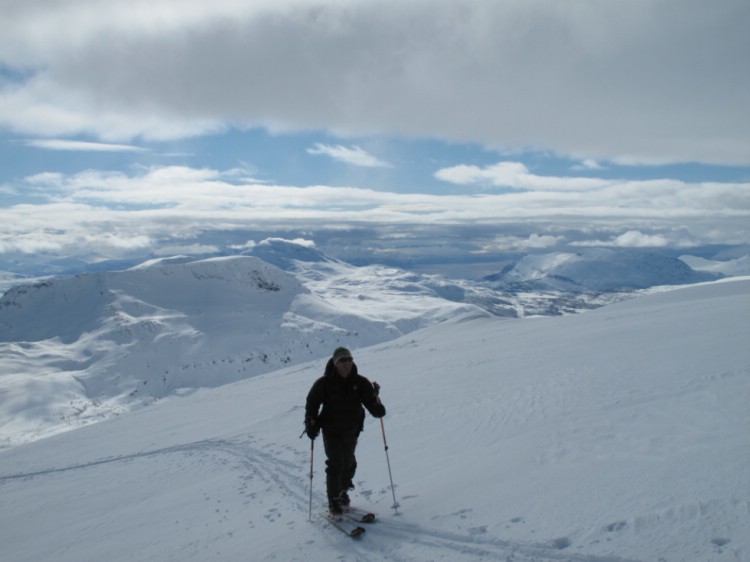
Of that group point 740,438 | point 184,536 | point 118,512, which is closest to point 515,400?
point 740,438

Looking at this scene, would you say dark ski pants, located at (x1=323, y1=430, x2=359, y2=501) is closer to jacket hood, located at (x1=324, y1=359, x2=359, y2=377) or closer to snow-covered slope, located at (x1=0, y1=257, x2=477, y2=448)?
jacket hood, located at (x1=324, y1=359, x2=359, y2=377)

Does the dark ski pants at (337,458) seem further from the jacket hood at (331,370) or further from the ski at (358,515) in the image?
the jacket hood at (331,370)

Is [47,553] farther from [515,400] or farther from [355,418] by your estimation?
[515,400]

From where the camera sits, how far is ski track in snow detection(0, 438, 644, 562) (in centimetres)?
548

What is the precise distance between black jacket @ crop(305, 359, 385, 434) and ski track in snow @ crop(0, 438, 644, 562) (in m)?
1.42

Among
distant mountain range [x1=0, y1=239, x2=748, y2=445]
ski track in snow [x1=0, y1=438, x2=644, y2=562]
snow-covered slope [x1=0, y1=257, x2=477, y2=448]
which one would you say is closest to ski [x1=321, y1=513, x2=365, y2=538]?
ski track in snow [x1=0, y1=438, x2=644, y2=562]

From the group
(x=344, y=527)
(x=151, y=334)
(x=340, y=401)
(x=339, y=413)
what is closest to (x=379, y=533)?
(x=344, y=527)

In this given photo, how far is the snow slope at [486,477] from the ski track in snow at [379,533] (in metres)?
0.03

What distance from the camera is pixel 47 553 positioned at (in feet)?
30.4

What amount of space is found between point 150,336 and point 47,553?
431 ft

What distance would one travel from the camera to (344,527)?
7043 mm

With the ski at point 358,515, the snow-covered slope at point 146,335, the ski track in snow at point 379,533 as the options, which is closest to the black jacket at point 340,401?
the ski at point 358,515

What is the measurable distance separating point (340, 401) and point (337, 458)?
3.00 ft

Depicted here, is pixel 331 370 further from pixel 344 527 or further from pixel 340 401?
pixel 344 527
